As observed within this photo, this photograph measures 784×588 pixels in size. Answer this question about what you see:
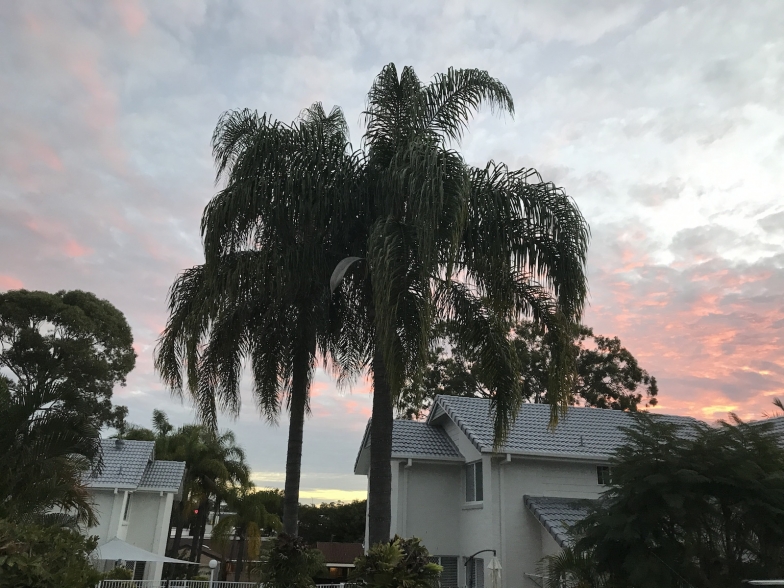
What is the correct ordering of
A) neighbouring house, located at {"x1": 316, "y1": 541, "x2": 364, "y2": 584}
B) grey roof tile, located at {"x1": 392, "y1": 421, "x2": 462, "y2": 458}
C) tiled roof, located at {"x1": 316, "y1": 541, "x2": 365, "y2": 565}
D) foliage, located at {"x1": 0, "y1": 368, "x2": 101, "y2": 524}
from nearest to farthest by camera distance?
foliage, located at {"x1": 0, "y1": 368, "x2": 101, "y2": 524} < grey roof tile, located at {"x1": 392, "y1": 421, "x2": 462, "y2": 458} < neighbouring house, located at {"x1": 316, "y1": 541, "x2": 364, "y2": 584} < tiled roof, located at {"x1": 316, "y1": 541, "x2": 365, "y2": 565}

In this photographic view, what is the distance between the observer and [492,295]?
12281 millimetres

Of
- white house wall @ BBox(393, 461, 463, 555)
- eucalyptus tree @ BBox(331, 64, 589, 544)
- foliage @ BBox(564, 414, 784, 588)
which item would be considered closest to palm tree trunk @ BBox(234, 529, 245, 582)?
white house wall @ BBox(393, 461, 463, 555)

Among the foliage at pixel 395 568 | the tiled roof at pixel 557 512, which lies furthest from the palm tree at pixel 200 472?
the foliage at pixel 395 568

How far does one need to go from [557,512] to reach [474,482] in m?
2.96

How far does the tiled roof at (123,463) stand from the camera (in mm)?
25594

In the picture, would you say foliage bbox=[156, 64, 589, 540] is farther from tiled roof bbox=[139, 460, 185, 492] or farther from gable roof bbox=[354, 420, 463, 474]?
tiled roof bbox=[139, 460, 185, 492]

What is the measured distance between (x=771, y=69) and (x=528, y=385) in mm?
Answer: 29510

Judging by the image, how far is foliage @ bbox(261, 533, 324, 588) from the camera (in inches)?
452

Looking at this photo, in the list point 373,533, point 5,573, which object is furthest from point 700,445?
point 5,573

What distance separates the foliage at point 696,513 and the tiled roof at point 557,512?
5.49m

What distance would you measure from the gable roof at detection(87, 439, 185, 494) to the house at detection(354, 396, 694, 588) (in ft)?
37.6

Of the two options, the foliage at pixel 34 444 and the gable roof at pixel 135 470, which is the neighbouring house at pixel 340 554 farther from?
the foliage at pixel 34 444

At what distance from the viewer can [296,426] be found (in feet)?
45.9

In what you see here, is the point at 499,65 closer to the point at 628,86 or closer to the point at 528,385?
the point at 628,86
